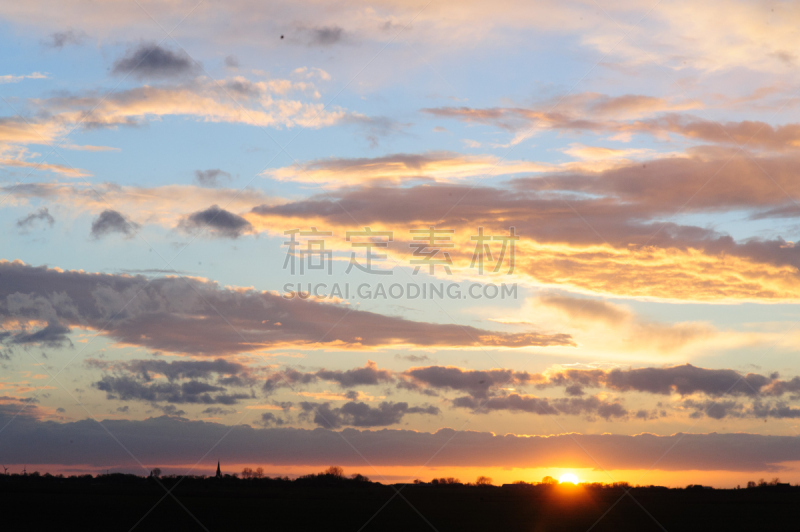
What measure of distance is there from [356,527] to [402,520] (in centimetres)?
1038

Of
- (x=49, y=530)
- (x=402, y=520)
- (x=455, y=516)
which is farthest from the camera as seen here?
(x=455, y=516)

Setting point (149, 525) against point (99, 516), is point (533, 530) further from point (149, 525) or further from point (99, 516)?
point (99, 516)

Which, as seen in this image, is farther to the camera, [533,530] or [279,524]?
[279,524]

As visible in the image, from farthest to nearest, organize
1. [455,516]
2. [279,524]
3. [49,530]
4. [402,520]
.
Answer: [455,516] → [402,520] → [279,524] → [49,530]

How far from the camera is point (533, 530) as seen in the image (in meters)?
61.8

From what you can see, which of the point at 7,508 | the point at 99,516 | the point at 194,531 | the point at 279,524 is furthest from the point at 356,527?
the point at 7,508

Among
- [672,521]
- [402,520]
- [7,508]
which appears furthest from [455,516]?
[7,508]

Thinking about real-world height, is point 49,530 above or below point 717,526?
above

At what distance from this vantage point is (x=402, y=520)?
→ 74.0 meters

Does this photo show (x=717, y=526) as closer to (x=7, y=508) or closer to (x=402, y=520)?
(x=402, y=520)

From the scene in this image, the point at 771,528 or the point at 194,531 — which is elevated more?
the point at 194,531

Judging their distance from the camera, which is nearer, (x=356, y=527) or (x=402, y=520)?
(x=356, y=527)

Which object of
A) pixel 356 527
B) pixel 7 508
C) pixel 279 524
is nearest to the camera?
pixel 356 527

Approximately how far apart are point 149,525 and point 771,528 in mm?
60998
